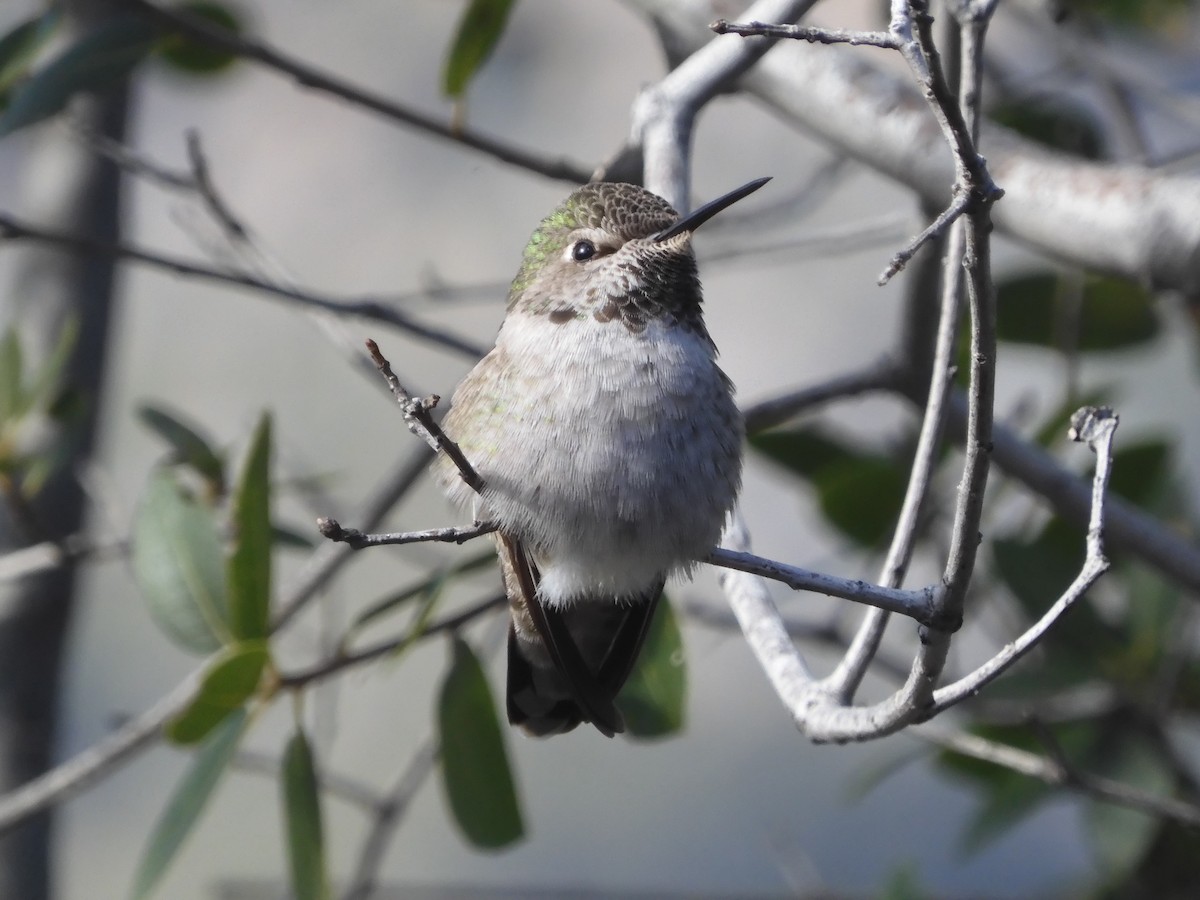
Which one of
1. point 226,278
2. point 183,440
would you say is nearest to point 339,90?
point 226,278

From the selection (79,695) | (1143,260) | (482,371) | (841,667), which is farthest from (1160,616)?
(79,695)

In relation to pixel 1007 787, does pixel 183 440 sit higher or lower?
higher

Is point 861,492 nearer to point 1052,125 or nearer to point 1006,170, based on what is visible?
point 1006,170

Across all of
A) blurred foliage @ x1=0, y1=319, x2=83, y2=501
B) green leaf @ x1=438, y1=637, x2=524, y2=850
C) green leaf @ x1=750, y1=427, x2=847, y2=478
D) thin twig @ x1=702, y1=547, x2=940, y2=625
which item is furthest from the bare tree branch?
blurred foliage @ x1=0, y1=319, x2=83, y2=501

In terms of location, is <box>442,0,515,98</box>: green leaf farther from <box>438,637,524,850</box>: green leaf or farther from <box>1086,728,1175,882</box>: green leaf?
<box>1086,728,1175,882</box>: green leaf

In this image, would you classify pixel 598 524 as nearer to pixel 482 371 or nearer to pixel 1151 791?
pixel 482 371
